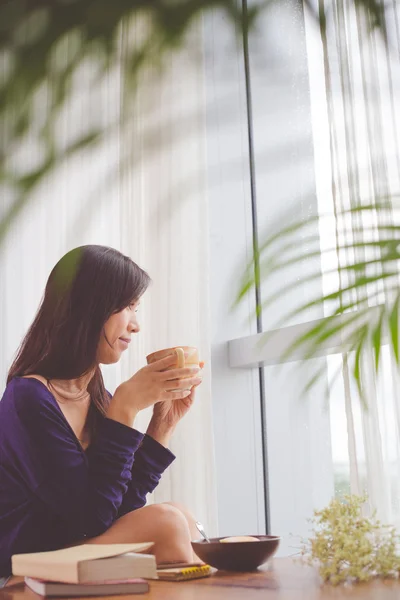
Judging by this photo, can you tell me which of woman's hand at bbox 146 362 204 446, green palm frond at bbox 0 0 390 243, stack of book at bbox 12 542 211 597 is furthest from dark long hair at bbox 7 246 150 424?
green palm frond at bbox 0 0 390 243

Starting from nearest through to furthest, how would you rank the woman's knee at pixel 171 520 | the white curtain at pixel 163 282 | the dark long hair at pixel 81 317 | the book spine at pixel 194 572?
the book spine at pixel 194 572, the woman's knee at pixel 171 520, the dark long hair at pixel 81 317, the white curtain at pixel 163 282

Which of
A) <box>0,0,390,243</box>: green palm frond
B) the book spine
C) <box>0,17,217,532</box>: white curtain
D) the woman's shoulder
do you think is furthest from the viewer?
<box>0,17,217,532</box>: white curtain

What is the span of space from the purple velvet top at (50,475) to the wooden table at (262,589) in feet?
1.09

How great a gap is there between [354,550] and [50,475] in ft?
2.64

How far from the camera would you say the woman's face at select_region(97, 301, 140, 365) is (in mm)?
1969

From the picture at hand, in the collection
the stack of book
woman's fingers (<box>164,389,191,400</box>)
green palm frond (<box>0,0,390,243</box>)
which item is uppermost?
woman's fingers (<box>164,389,191,400</box>)

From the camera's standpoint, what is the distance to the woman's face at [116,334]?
6.46 ft

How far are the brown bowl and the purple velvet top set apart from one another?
415 millimetres

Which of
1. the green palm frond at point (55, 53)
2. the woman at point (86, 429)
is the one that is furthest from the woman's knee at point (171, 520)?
the green palm frond at point (55, 53)

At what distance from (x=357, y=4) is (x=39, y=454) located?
1.61 m

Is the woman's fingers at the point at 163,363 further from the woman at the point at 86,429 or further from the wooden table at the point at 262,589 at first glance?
the wooden table at the point at 262,589

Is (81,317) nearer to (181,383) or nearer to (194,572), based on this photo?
(181,383)

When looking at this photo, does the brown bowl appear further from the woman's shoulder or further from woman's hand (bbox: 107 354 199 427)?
the woman's shoulder

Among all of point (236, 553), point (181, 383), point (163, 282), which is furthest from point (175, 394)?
point (163, 282)
